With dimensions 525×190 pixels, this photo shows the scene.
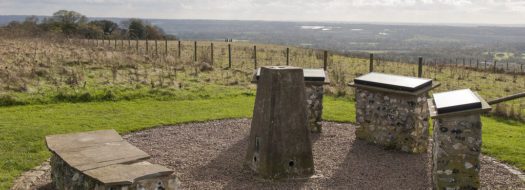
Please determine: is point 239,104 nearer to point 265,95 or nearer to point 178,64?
point 265,95

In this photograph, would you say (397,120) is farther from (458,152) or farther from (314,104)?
(458,152)

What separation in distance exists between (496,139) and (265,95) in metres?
6.35

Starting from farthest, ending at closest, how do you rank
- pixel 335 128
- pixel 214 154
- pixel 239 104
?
pixel 239 104 < pixel 335 128 < pixel 214 154

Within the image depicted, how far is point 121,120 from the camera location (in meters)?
13.1

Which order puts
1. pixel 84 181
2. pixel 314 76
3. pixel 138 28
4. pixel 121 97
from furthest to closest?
pixel 138 28 → pixel 121 97 → pixel 314 76 → pixel 84 181

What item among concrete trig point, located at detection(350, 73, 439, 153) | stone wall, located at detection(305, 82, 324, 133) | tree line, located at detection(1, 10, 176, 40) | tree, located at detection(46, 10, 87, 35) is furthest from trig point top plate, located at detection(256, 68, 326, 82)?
tree, located at detection(46, 10, 87, 35)

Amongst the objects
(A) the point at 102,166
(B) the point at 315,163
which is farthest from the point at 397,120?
(A) the point at 102,166

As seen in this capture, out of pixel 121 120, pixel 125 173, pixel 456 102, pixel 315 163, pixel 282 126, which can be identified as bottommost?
pixel 315 163

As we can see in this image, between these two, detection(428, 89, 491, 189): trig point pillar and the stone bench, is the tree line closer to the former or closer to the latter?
the stone bench

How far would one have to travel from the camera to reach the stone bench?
243 inches

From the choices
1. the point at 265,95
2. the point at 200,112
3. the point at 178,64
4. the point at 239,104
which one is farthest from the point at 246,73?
the point at 265,95

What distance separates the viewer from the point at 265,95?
8.63 metres

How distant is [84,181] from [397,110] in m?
6.57

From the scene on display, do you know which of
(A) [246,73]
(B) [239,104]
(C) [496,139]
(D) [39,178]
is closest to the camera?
(D) [39,178]
